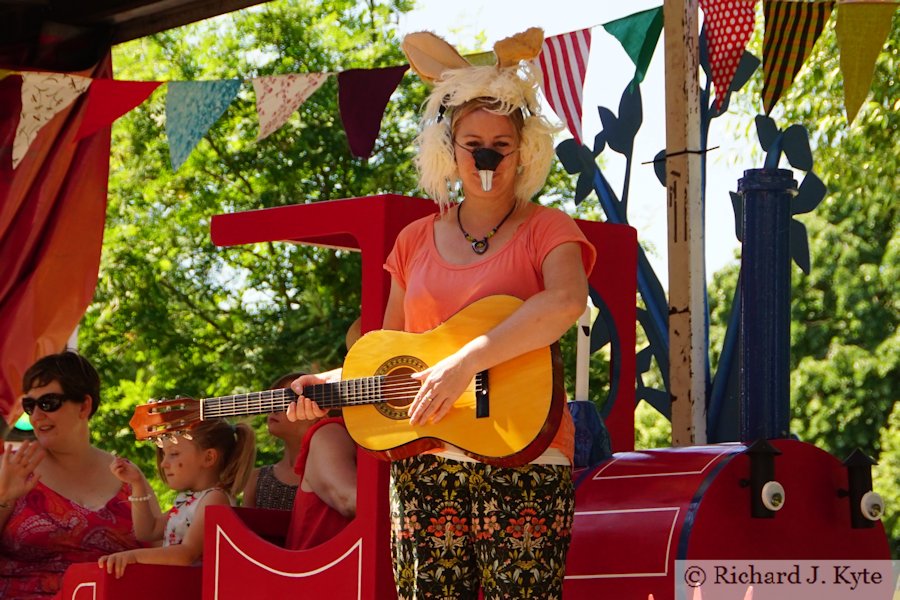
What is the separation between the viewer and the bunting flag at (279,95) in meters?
5.08

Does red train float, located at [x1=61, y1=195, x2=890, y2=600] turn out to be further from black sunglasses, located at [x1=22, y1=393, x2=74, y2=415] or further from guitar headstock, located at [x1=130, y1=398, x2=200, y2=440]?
black sunglasses, located at [x1=22, y1=393, x2=74, y2=415]

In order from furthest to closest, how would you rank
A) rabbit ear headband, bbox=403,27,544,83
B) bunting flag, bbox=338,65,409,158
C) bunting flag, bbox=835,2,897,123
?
bunting flag, bbox=338,65,409,158 → bunting flag, bbox=835,2,897,123 → rabbit ear headband, bbox=403,27,544,83

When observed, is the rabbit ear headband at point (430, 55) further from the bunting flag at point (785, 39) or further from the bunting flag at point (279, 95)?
the bunting flag at point (279, 95)

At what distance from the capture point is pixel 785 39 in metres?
4.13

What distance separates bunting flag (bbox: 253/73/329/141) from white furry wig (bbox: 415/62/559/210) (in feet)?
7.94

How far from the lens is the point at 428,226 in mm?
2736

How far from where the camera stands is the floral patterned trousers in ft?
7.86

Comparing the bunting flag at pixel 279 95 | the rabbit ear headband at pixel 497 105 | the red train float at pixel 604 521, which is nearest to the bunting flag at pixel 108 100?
the bunting flag at pixel 279 95

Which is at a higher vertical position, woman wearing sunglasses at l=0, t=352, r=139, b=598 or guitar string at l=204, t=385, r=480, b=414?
guitar string at l=204, t=385, r=480, b=414

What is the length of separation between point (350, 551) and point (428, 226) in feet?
3.00

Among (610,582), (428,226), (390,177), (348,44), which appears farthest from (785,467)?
(348,44)

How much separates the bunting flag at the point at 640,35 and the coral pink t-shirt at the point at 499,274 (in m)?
2.07

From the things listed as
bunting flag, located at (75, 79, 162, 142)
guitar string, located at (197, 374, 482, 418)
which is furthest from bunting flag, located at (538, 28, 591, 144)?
guitar string, located at (197, 374, 482, 418)

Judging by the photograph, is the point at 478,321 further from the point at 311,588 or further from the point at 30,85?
the point at 30,85
